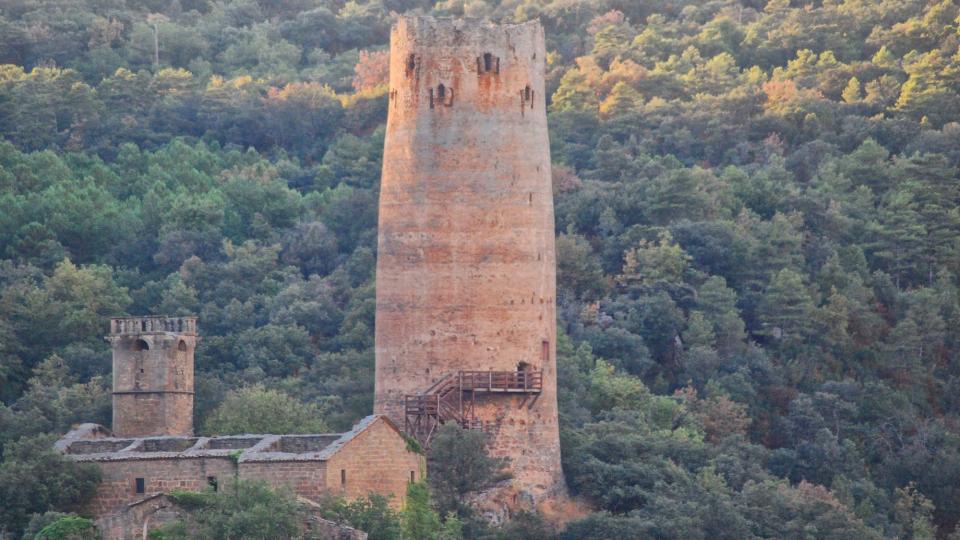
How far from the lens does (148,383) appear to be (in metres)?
57.1

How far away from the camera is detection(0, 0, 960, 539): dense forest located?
207 feet

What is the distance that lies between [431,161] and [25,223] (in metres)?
28.3

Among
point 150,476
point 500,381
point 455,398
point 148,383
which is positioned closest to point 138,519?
point 150,476

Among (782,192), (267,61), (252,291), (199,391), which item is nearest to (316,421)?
(199,391)

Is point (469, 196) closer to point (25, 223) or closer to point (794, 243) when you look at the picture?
point (794, 243)

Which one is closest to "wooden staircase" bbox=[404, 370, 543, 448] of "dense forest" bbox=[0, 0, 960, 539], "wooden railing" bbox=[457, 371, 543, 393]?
"wooden railing" bbox=[457, 371, 543, 393]

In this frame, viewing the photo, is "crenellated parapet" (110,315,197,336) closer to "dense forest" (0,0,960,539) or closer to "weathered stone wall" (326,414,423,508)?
"dense forest" (0,0,960,539)

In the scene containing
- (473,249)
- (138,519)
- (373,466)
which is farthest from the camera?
(473,249)

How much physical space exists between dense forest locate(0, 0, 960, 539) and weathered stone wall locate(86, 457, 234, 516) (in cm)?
61

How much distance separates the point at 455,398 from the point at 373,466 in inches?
Result: 198

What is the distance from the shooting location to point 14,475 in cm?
5181

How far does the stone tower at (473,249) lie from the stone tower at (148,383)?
158 inches

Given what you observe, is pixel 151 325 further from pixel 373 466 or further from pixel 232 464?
pixel 373 466

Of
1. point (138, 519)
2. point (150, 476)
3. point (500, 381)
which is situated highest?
→ point (500, 381)
